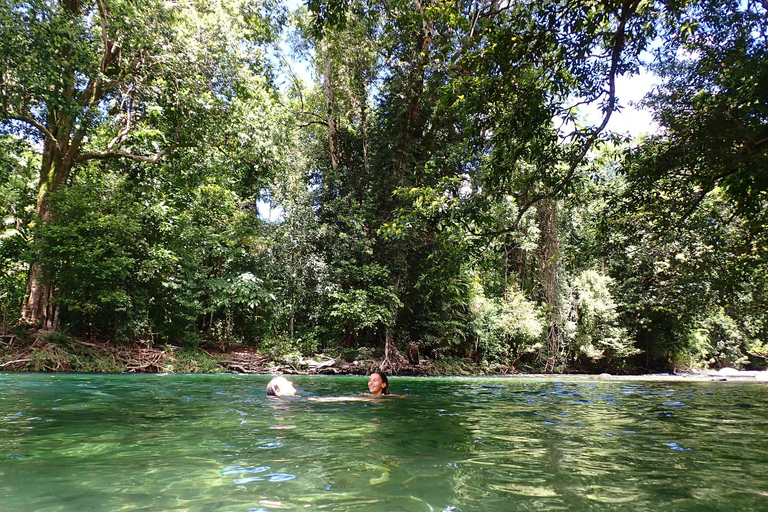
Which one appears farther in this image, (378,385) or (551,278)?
(551,278)

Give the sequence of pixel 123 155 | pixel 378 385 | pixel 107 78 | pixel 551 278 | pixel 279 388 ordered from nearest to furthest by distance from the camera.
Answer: pixel 279 388 < pixel 378 385 < pixel 107 78 < pixel 123 155 < pixel 551 278

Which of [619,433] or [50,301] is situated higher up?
[50,301]

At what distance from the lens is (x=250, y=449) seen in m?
3.51

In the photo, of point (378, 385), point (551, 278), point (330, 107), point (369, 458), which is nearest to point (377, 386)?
point (378, 385)

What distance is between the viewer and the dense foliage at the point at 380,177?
6418 mm

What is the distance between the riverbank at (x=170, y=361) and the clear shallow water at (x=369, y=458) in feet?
25.9

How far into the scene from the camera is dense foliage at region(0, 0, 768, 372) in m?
6.42

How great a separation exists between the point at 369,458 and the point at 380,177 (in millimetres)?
15728

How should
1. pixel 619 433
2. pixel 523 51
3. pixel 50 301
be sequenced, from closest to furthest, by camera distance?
pixel 619 433 < pixel 523 51 < pixel 50 301

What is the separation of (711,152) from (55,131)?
59.0 ft

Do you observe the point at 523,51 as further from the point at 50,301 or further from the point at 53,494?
the point at 50,301

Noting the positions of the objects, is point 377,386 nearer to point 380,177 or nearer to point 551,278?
point 380,177

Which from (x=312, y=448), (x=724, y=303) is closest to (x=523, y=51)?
(x=312, y=448)

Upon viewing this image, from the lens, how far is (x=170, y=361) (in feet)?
48.3
